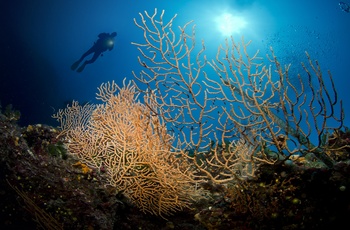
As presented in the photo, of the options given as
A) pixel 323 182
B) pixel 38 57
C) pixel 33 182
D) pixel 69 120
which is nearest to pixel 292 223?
pixel 323 182

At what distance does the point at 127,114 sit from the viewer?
4387mm

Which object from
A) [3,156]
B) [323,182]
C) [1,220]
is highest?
[323,182]

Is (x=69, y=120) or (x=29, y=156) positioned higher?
(x=69, y=120)

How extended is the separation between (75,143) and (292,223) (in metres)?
4.45

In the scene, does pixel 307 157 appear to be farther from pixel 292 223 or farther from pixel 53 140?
pixel 53 140

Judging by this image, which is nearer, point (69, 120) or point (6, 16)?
point (69, 120)

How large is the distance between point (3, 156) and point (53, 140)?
203 centimetres

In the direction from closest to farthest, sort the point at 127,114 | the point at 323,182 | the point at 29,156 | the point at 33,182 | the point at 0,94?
the point at 323,182 → the point at 33,182 → the point at 29,156 → the point at 127,114 → the point at 0,94

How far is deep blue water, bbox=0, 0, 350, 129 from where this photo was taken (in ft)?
87.2

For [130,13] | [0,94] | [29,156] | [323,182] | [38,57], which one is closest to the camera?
[323,182]

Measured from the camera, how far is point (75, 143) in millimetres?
5219

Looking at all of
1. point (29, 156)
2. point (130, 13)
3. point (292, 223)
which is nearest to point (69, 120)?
Result: point (29, 156)

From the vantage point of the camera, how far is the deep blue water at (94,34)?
2658 centimetres

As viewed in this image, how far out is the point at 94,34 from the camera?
46.9 m
